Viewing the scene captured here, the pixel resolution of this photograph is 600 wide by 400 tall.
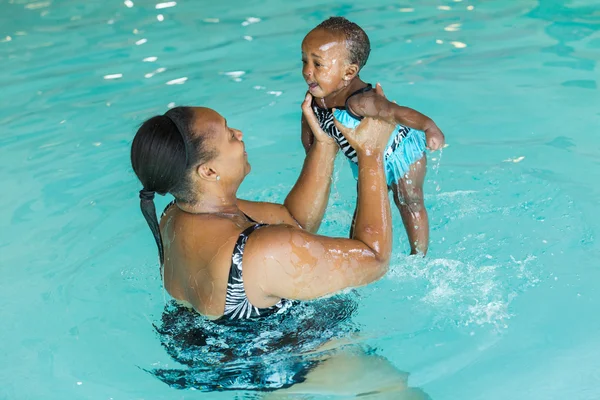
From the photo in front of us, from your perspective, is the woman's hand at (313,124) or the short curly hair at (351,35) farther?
the short curly hair at (351,35)

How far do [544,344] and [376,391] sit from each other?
0.83m

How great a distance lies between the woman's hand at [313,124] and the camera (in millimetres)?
3168

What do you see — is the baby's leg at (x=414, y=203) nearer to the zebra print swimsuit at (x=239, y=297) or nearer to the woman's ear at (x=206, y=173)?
the zebra print swimsuit at (x=239, y=297)

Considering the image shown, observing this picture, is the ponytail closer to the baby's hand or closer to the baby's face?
the baby's hand

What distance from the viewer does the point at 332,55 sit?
346 centimetres

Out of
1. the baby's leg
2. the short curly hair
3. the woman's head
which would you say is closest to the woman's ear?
the woman's head

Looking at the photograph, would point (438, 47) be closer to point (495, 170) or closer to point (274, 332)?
point (495, 170)

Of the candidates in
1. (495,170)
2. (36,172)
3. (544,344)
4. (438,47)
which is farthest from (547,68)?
(36,172)

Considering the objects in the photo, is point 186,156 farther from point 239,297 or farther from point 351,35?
point 351,35

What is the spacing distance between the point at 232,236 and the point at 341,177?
7.59 feet

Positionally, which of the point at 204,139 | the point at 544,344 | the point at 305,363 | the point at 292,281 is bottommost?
the point at 544,344

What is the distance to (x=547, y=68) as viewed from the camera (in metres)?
5.93

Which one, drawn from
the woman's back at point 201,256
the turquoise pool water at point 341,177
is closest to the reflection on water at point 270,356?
the woman's back at point 201,256

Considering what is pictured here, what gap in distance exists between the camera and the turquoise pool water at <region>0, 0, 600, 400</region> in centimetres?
334
